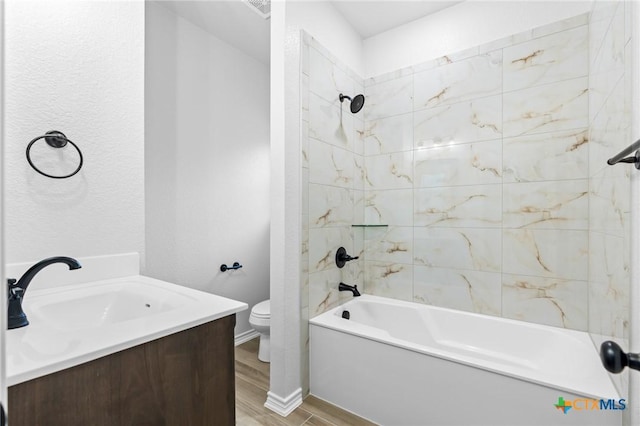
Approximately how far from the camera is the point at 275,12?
183 cm

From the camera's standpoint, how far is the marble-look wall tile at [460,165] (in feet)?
6.62

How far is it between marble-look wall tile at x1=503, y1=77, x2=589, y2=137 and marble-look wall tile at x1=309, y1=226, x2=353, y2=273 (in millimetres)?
1307

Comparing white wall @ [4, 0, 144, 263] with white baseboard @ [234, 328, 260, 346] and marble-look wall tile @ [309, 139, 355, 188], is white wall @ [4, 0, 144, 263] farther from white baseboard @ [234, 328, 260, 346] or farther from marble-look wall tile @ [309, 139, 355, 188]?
white baseboard @ [234, 328, 260, 346]

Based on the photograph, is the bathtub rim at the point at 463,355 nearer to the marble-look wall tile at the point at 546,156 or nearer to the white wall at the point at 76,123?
the marble-look wall tile at the point at 546,156

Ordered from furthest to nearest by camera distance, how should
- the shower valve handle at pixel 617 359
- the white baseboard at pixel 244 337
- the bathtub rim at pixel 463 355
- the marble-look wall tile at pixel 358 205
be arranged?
the white baseboard at pixel 244 337 < the marble-look wall tile at pixel 358 205 < the bathtub rim at pixel 463 355 < the shower valve handle at pixel 617 359

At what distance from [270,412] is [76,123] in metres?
1.88

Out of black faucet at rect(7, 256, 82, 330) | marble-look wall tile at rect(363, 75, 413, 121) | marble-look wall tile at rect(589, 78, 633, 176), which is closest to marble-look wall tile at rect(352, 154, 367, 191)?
marble-look wall tile at rect(363, 75, 413, 121)

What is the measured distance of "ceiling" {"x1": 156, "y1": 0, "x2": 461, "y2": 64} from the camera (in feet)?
7.20

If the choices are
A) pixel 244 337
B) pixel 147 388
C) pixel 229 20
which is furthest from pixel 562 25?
pixel 244 337

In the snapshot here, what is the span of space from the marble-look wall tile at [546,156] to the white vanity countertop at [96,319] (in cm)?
187

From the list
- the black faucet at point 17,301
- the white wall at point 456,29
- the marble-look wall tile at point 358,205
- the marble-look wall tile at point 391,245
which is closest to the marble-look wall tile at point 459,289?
the marble-look wall tile at point 391,245

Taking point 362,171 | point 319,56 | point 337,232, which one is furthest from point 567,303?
point 319,56

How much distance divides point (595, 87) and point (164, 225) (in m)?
2.77

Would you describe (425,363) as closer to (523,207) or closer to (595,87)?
(523,207)
